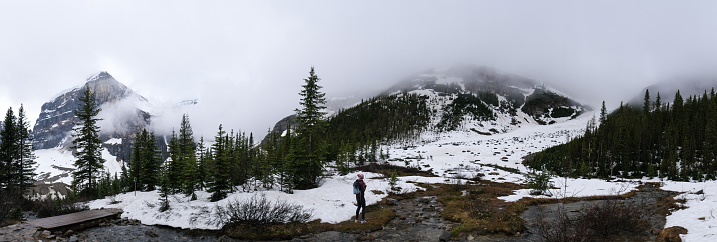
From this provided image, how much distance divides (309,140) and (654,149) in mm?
72981

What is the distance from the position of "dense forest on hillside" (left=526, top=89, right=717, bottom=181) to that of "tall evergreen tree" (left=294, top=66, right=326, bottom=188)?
4197 centimetres

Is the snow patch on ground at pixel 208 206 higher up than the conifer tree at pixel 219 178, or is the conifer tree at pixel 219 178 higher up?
the conifer tree at pixel 219 178

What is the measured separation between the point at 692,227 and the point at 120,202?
32.4m

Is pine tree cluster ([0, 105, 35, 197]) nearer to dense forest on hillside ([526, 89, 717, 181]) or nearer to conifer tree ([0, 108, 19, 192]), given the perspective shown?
conifer tree ([0, 108, 19, 192])

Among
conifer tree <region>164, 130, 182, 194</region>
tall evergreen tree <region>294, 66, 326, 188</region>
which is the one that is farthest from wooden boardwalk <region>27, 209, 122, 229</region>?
tall evergreen tree <region>294, 66, 326, 188</region>

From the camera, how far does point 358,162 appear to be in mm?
65375

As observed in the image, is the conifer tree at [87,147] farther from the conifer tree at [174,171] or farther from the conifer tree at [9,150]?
the conifer tree at [174,171]

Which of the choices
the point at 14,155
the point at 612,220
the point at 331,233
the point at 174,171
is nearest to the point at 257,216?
the point at 331,233

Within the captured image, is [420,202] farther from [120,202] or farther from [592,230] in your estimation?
[120,202]

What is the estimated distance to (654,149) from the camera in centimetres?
5900

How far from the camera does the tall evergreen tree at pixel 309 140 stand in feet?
82.9

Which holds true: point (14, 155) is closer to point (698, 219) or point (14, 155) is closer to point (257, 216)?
point (257, 216)

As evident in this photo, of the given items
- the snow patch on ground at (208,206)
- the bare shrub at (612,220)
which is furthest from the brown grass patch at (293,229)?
the bare shrub at (612,220)

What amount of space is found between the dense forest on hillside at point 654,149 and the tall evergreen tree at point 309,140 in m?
42.0
